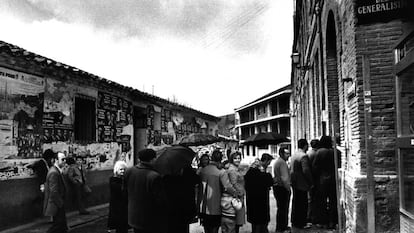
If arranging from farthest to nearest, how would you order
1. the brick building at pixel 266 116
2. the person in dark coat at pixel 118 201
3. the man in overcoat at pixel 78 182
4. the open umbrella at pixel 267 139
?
the brick building at pixel 266 116, the open umbrella at pixel 267 139, the man in overcoat at pixel 78 182, the person in dark coat at pixel 118 201

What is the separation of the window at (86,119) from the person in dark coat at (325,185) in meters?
6.75

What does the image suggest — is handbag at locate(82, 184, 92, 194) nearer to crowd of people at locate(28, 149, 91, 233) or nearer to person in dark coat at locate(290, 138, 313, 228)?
crowd of people at locate(28, 149, 91, 233)

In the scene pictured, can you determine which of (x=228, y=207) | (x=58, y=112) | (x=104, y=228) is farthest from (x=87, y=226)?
(x=228, y=207)

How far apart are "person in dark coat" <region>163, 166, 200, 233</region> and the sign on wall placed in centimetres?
364

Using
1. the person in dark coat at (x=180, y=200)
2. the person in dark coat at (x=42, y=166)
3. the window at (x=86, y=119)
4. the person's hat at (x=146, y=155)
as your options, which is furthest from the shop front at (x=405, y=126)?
the window at (x=86, y=119)

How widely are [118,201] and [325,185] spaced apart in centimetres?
395

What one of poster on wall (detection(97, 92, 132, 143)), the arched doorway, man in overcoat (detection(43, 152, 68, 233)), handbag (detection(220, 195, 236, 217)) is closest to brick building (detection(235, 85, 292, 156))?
poster on wall (detection(97, 92, 132, 143))

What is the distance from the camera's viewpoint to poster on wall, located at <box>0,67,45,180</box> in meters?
8.01

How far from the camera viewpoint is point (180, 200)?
5805mm

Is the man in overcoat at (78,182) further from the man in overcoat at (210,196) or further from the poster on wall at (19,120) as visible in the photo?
the man in overcoat at (210,196)

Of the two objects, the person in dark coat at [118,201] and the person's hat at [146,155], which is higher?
the person's hat at [146,155]

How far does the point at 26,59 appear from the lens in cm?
840

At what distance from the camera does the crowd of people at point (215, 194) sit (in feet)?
16.5

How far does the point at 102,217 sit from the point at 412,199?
7495mm
